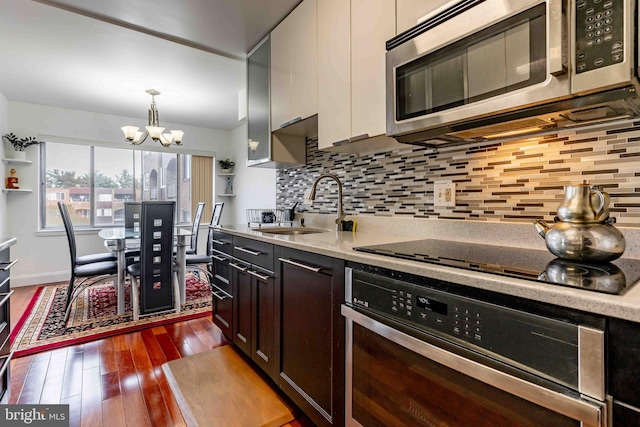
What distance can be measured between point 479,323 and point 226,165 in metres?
5.18

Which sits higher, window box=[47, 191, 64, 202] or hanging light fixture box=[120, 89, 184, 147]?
hanging light fixture box=[120, 89, 184, 147]

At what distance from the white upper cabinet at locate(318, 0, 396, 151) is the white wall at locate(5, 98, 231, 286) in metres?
4.20

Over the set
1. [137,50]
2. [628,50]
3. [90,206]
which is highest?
[137,50]

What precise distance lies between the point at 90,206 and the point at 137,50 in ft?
10.1

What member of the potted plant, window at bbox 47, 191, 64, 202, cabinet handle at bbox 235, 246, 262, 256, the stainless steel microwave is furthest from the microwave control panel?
window at bbox 47, 191, 64, 202

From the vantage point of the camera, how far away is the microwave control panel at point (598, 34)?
0.78 m

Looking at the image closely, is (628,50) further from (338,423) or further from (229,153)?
(229,153)

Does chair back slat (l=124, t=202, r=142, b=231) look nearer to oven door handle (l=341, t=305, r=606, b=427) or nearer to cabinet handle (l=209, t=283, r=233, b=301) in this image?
cabinet handle (l=209, t=283, r=233, b=301)

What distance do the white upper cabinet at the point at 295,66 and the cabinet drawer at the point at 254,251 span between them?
88cm

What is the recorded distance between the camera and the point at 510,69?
98 cm

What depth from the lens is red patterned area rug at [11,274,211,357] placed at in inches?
95.9

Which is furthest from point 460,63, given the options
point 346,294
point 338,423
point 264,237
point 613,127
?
point 338,423

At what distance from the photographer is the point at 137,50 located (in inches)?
104

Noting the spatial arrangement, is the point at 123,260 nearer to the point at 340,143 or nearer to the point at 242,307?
the point at 242,307
